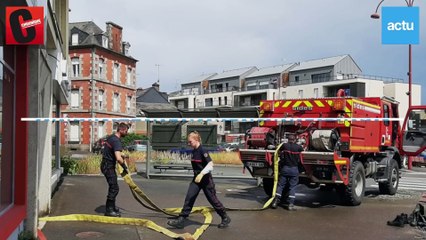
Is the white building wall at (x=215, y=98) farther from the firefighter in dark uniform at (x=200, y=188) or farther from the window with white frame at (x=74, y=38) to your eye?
the firefighter in dark uniform at (x=200, y=188)

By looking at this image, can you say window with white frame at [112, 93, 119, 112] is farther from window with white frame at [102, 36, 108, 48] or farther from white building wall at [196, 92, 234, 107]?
white building wall at [196, 92, 234, 107]

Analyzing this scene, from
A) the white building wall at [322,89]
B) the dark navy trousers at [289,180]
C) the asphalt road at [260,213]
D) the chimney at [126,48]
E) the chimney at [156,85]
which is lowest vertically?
the asphalt road at [260,213]

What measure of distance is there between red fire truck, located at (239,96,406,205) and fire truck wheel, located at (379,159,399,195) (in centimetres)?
26

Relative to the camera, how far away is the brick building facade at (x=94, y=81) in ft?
175

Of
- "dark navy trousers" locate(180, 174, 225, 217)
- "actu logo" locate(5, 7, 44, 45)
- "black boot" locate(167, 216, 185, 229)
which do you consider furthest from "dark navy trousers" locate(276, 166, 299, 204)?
"actu logo" locate(5, 7, 44, 45)

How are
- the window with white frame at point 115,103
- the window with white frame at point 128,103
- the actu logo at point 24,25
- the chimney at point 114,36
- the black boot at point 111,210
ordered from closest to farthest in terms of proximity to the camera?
the actu logo at point 24,25 → the black boot at point 111,210 → the window with white frame at point 115,103 → the chimney at point 114,36 → the window with white frame at point 128,103

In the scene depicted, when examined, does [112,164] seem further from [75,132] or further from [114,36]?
[114,36]

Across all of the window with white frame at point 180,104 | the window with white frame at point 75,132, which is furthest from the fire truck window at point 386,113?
the window with white frame at point 180,104

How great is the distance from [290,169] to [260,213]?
3.86 feet

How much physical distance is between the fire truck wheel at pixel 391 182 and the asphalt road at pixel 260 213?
0.82ft

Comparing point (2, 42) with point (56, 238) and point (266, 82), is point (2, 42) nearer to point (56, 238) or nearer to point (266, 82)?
point (56, 238)

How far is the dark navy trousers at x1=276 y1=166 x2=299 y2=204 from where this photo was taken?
34.2 feet

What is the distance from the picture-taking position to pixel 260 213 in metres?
10.0

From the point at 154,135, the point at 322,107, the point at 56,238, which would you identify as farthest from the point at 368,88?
the point at 56,238
